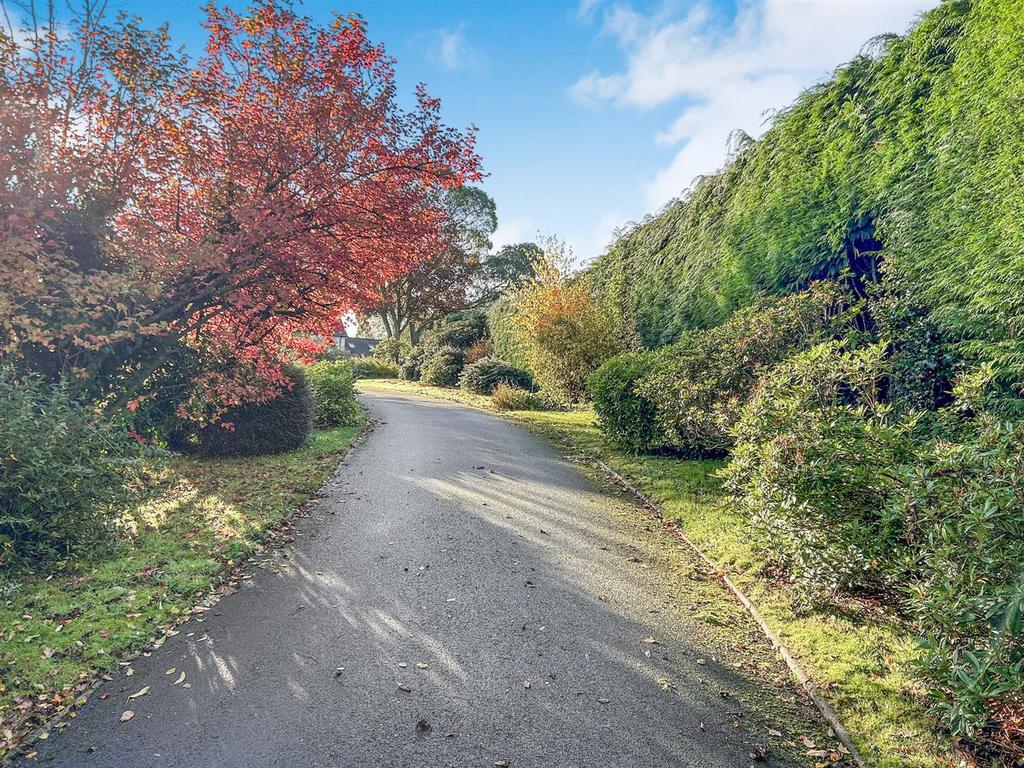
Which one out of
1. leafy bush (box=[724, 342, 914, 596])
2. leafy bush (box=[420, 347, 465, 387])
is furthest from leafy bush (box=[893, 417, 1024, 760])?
leafy bush (box=[420, 347, 465, 387])

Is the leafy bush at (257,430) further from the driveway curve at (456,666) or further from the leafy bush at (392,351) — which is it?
the leafy bush at (392,351)

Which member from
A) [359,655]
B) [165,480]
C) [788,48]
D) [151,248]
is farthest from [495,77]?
[359,655]

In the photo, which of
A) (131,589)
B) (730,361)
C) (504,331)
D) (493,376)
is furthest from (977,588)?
(504,331)

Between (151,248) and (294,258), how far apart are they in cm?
161

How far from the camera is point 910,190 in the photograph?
6113 millimetres

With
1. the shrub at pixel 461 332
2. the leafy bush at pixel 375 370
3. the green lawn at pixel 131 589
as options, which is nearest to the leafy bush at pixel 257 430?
the green lawn at pixel 131 589

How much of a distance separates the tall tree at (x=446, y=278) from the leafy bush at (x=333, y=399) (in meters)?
22.3

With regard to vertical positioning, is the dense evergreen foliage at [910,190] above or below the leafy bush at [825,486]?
above

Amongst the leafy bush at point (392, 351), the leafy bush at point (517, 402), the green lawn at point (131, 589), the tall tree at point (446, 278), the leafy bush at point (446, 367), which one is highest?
the tall tree at point (446, 278)

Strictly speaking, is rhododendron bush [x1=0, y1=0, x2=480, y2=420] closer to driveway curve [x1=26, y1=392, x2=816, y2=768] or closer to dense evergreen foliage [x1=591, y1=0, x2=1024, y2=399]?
driveway curve [x1=26, y1=392, x2=816, y2=768]

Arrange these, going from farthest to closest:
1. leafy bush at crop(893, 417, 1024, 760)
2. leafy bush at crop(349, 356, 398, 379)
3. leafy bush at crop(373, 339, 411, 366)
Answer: leafy bush at crop(373, 339, 411, 366) < leafy bush at crop(349, 356, 398, 379) < leafy bush at crop(893, 417, 1024, 760)

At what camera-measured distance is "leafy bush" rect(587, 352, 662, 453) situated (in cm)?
914

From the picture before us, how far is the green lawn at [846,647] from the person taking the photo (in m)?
2.73

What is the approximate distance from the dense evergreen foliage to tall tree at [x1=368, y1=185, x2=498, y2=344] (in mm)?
27075
